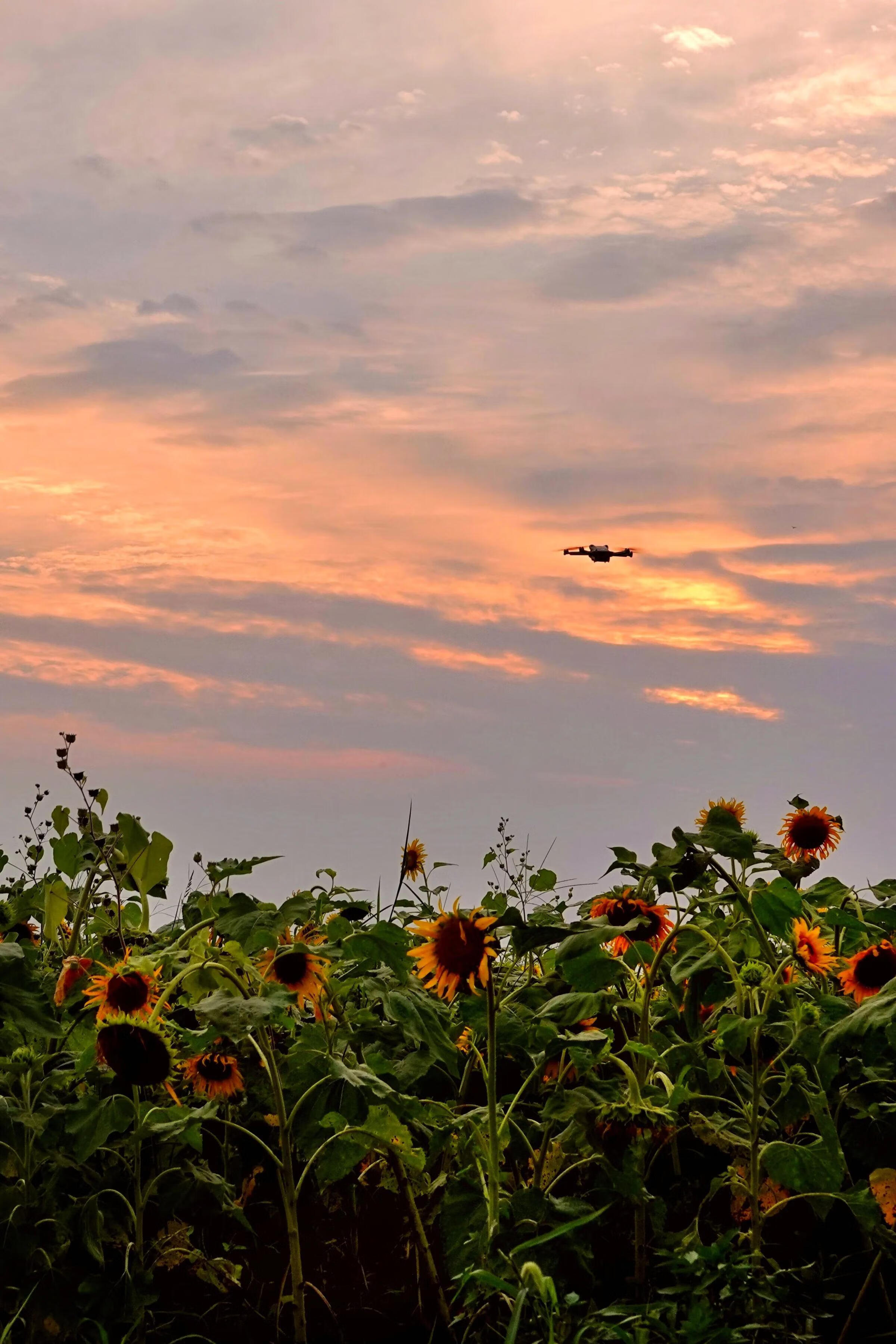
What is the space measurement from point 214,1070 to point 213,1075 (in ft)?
0.04

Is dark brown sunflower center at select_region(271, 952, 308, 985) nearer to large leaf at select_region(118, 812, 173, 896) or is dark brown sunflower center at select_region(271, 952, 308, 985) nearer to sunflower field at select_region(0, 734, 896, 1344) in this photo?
sunflower field at select_region(0, 734, 896, 1344)

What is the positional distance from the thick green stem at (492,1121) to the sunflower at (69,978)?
116cm

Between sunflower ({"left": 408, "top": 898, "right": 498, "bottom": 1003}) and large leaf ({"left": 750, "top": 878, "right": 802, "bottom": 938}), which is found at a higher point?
large leaf ({"left": 750, "top": 878, "right": 802, "bottom": 938})

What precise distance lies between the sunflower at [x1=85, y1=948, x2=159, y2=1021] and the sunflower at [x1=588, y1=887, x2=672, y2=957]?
1.23m

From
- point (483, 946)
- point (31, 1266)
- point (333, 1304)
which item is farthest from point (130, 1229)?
point (483, 946)

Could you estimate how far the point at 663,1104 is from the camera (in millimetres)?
3164

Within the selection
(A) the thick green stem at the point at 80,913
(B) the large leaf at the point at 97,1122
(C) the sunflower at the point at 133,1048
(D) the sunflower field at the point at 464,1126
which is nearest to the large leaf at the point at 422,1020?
(D) the sunflower field at the point at 464,1126

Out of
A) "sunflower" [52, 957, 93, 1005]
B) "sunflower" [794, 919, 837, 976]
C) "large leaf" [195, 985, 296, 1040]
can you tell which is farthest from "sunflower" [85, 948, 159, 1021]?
"sunflower" [794, 919, 837, 976]

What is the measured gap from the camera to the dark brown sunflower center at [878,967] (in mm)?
3492

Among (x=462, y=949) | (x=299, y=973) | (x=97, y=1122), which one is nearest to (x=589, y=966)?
(x=462, y=949)

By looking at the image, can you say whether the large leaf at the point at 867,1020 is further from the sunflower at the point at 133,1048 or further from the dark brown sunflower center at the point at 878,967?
the sunflower at the point at 133,1048

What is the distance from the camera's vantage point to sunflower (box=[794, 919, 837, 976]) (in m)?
3.62

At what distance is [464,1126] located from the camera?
123 inches

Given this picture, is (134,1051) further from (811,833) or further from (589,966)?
(811,833)
